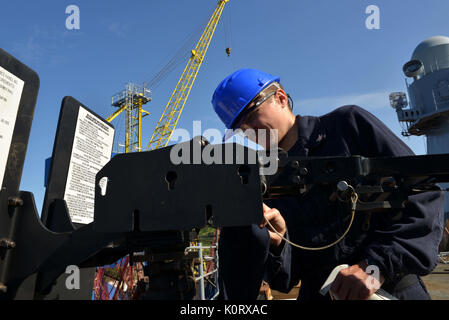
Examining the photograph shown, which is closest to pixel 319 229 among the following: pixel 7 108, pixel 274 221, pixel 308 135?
pixel 274 221

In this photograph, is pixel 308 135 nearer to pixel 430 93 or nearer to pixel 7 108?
pixel 7 108

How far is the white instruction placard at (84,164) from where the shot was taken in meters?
2.05

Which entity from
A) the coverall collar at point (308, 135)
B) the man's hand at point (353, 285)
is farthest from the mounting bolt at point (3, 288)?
the coverall collar at point (308, 135)

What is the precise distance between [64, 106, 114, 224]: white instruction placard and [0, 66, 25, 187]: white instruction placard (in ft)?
2.05

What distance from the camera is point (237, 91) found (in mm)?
2281

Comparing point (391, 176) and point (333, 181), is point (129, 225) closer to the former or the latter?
point (333, 181)

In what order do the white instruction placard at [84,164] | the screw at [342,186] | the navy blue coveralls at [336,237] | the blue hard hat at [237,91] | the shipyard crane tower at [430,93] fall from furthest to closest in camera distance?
the shipyard crane tower at [430,93], the blue hard hat at [237,91], the white instruction placard at [84,164], the navy blue coveralls at [336,237], the screw at [342,186]

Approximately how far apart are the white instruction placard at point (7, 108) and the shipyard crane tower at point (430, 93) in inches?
1365

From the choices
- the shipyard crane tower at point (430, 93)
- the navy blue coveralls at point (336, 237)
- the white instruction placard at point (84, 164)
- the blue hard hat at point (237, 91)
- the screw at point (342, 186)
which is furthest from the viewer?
the shipyard crane tower at point (430, 93)

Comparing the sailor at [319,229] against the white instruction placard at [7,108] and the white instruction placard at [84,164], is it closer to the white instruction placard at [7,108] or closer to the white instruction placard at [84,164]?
the white instruction placard at [84,164]

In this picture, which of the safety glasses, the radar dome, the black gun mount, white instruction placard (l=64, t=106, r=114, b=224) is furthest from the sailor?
the radar dome

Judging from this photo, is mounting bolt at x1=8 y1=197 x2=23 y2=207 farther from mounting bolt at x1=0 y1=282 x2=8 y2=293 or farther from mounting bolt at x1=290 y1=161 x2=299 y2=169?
mounting bolt at x1=290 y1=161 x2=299 y2=169

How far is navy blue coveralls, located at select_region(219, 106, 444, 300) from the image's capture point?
150 cm
